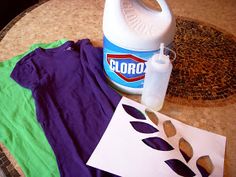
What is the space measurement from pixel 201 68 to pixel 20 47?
55 cm

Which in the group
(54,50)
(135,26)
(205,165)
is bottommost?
(205,165)

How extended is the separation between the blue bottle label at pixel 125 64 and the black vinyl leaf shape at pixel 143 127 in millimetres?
100

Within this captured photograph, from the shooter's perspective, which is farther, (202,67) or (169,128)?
(202,67)

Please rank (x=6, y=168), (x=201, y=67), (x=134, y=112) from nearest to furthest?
(x=6, y=168)
(x=134, y=112)
(x=201, y=67)

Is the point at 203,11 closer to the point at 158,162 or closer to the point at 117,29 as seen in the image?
the point at 117,29

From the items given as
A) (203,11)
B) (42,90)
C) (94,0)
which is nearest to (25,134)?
(42,90)

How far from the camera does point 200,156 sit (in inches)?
20.3

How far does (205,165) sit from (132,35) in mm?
308

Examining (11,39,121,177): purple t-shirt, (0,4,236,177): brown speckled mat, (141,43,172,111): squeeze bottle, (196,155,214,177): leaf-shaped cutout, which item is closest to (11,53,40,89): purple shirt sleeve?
(11,39,121,177): purple t-shirt

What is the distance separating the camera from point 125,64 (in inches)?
22.7

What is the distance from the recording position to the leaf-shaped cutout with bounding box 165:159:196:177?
0.48 metres

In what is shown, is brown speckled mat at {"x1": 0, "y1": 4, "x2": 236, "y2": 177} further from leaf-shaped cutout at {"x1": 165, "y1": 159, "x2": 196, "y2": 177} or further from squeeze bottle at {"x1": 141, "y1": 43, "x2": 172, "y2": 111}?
leaf-shaped cutout at {"x1": 165, "y1": 159, "x2": 196, "y2": 177}

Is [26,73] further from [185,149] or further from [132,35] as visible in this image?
[185,149]

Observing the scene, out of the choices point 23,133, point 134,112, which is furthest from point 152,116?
point 23,133
